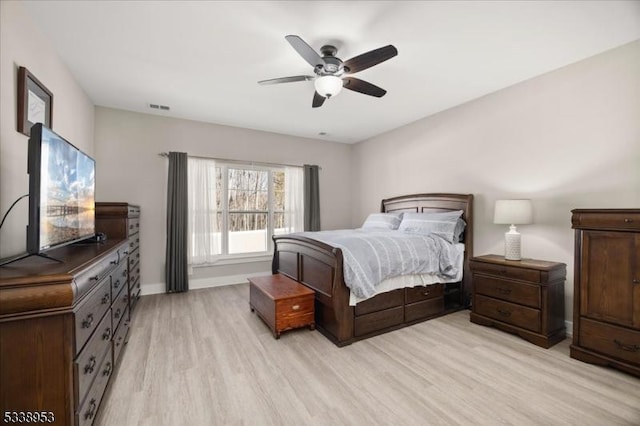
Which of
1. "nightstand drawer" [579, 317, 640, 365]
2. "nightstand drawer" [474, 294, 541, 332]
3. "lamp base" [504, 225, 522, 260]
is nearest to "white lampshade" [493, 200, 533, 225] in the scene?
"lamp base" [504, 225, 522, 260]

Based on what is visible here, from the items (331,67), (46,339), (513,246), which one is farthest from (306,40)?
(513,246)

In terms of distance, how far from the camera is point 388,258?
2.85m

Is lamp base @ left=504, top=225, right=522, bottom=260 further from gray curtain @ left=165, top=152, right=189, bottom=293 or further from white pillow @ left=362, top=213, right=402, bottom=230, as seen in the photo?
gray curtain @ left=165, top=152, right=189, bottom=293

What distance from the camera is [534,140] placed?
3.12 m

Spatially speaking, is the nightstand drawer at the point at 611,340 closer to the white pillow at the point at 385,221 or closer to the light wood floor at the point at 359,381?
the light wood floor at the point at 359,381

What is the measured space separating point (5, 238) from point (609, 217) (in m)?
4.34

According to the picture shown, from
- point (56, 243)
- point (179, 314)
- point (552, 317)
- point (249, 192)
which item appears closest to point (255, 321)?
point (179, 314)

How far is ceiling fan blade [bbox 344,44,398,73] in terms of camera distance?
2129 millimetres

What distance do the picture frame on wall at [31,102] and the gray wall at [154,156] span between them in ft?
5.68

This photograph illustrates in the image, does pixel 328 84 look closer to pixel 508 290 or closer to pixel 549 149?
pixel 549 149

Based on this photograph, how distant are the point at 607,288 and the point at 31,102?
4707mm

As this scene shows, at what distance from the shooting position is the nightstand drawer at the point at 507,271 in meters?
2.67

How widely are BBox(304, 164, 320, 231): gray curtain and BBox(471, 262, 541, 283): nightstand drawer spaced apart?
3046mm

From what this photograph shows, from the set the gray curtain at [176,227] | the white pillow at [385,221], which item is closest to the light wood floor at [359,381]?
the gray curtain at [176,227]
